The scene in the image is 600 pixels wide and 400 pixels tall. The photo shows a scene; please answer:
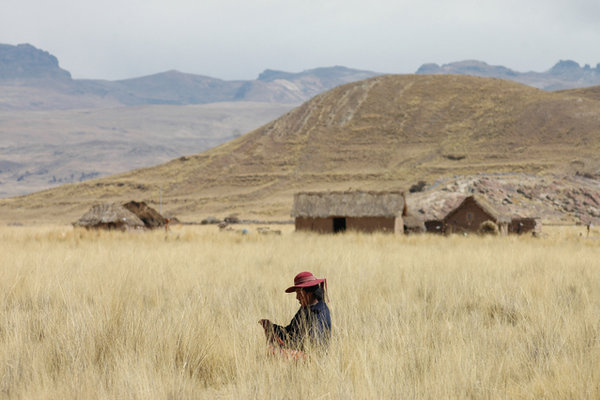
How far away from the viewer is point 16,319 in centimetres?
533

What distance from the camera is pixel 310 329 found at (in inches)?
187

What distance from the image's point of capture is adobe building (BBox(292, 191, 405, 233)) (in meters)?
29.3

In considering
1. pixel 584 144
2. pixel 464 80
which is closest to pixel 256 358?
pixel 584 144

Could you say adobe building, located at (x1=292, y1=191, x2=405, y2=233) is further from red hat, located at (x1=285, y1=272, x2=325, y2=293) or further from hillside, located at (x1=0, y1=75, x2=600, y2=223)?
hillside, located at (x1=0, y1=75, x2=600, y2=223)

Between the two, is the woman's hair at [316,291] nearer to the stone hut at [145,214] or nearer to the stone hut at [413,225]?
the stone hut at [413,225]

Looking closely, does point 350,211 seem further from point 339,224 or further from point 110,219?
point 110,219

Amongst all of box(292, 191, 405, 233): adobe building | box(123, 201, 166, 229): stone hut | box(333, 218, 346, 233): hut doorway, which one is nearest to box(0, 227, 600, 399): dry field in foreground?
box(292, 191, 405, 233): adobe building

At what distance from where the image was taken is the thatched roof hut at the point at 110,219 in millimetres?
32344

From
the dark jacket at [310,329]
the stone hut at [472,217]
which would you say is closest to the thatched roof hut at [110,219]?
the stone hut at [472,217]

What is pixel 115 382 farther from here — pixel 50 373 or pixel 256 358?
pixel 256 358

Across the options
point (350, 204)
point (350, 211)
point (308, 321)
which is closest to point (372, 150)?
point (350, 204)

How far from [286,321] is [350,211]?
78.6 ft

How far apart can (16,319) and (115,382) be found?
76.1 inches

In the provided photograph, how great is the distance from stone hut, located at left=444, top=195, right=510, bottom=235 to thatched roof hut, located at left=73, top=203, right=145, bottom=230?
55.4 feet
